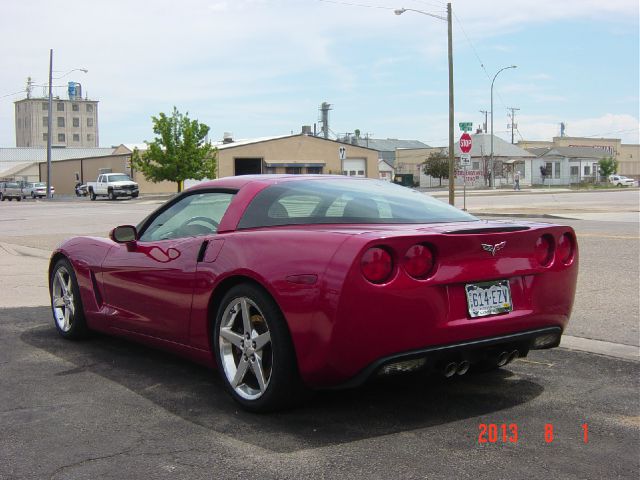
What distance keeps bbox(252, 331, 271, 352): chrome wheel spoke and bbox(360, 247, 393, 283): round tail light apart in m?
0.69

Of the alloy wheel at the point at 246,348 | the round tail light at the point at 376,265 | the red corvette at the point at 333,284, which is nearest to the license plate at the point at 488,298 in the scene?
the red corvette at the point at 333,284

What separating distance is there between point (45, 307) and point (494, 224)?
515 cm

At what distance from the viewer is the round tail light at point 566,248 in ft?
14.7

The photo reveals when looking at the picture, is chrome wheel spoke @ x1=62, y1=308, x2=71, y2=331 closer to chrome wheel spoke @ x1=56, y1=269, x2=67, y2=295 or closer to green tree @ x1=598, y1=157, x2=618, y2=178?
chrome wheel spoke @ x1=56, y1=269, x2=67, y2=295

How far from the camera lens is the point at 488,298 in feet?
13.2

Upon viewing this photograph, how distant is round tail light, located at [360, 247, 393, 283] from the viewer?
3.69 m

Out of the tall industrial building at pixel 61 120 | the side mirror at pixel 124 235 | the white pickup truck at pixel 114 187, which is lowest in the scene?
the side mirror at pixel 124 235

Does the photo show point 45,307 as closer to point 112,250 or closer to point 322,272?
point 112,250

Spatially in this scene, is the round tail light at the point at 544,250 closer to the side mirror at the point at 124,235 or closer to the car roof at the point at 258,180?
the car roof at the point at 258,180

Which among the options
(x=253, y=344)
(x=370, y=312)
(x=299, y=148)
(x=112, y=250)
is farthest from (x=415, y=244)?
(x=299, y=148)

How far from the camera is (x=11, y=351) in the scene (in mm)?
5785

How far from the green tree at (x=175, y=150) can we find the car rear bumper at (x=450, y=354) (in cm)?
5312

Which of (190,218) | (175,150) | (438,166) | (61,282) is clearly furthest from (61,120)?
(190,218)

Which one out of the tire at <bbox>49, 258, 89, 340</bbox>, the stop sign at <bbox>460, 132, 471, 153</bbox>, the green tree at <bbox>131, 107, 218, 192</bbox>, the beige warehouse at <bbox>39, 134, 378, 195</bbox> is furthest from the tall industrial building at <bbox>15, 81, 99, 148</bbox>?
the tire at <bbox>49, 258, 89, 340</bbox>
